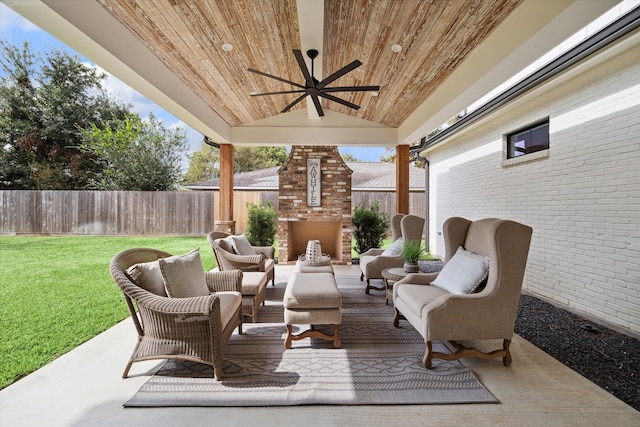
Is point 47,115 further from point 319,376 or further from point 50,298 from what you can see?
point 319,376

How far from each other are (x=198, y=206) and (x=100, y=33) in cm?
690

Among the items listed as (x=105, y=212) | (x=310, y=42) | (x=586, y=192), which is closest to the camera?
(x=310, y=42)

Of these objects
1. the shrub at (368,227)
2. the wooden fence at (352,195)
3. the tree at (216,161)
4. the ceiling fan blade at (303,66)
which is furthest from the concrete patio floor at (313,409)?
the tree at (216,161)

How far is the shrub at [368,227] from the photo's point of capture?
21.1ft

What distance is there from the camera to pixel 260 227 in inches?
251

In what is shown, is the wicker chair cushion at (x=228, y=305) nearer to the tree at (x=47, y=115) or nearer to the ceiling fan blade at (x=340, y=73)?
the ceiling fan blade at (x=340, y=73)

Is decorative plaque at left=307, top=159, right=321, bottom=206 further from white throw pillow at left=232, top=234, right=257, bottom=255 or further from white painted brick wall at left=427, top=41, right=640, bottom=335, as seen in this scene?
white painted brick wall at left=427, top=41, right=640, bottom=335

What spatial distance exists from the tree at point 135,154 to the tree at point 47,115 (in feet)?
1.51

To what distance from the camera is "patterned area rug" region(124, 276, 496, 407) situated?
181 cm

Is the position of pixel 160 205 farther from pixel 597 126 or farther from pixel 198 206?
pixel 597 126

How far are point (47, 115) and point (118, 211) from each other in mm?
4293

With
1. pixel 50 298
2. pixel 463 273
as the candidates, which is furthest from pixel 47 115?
pixel 463 273

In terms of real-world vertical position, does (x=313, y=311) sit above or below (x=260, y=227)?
below

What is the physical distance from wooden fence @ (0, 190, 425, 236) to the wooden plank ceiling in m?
3.69
